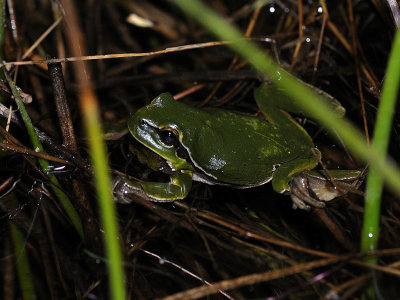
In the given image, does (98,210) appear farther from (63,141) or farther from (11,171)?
(11,171)

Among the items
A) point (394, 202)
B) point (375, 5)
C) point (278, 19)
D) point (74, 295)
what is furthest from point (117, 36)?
point (394, 202)

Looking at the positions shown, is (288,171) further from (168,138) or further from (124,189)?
(124,189)

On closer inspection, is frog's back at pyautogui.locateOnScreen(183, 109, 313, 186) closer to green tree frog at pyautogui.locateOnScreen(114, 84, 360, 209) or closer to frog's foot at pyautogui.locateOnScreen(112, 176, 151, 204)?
green tree frog at pyautogui.locateOnScreen(114, 84, 360, 209)

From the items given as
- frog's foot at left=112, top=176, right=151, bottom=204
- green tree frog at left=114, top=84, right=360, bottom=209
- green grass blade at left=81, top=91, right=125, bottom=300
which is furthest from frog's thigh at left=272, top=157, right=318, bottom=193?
green grass blade at left=81, top=91, right=125, bottom=300

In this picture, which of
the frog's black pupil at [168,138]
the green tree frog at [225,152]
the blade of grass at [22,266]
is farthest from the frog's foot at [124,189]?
the blade of grass at [22,266]


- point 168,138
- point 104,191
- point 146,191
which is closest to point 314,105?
point 104,191

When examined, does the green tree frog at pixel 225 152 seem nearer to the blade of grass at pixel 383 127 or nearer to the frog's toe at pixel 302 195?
the frog's toe at pixel 302 195

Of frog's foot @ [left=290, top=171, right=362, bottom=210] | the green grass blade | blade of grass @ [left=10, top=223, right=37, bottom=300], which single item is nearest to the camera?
the green grass blade
